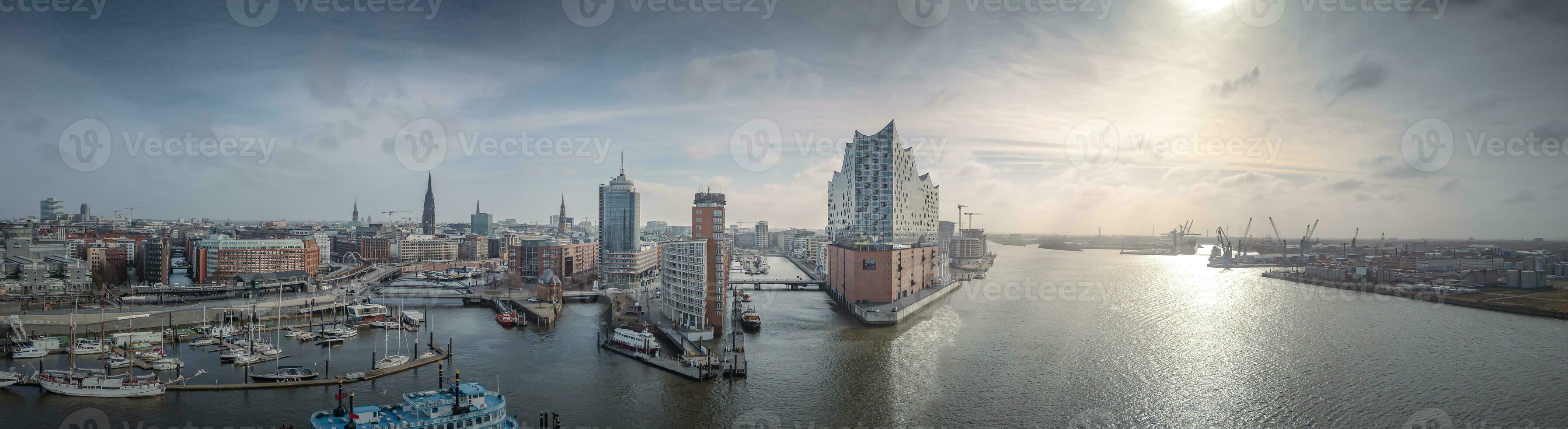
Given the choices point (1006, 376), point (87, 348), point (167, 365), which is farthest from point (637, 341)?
point (87, 348)

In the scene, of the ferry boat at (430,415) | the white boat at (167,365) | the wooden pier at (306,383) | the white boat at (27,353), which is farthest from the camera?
the white boat at (27,353)

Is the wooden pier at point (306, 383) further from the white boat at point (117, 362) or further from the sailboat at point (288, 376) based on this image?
the white boat at point (117, 362)

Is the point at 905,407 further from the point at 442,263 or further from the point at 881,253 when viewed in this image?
the point at 442,263

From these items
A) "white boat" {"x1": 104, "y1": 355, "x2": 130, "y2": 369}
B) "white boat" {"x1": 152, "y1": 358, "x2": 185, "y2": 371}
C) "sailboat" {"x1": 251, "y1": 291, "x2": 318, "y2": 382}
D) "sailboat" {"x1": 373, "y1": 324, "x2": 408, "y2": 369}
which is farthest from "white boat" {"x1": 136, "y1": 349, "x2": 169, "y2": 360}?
"sailboat" {"x1": 373, "y1": 324, "x2": 408, "y2": 369}

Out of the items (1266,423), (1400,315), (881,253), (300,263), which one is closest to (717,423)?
(1266,423)

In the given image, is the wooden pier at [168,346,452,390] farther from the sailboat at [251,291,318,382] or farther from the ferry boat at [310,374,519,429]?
the ferry boat at [310,374,519,429]

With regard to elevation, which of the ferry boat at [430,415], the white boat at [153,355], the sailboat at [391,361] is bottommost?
the sailboat at [391,361]

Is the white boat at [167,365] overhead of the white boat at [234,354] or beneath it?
beneath

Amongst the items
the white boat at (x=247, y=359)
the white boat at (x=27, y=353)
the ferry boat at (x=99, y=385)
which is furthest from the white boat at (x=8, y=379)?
the white boat at (x=247, y=359)
